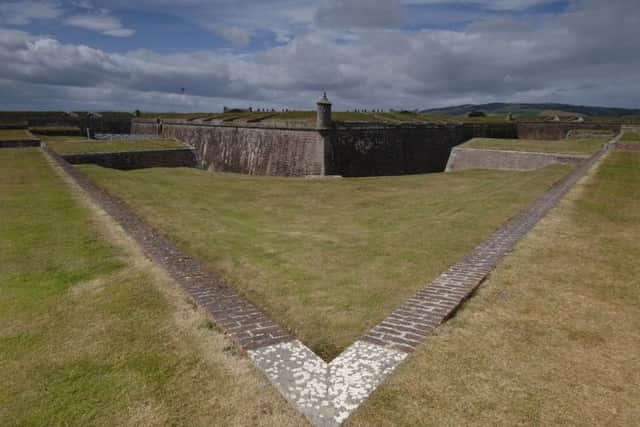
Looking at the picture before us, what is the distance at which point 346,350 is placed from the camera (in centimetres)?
478

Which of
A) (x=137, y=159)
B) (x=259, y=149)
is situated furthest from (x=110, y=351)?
(x=259, y=149)

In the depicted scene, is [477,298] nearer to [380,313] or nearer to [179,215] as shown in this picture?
[380,313]

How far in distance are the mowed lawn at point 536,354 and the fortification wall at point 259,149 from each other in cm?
2183

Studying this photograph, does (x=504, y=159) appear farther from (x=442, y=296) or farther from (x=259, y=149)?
(x=442, y=296)

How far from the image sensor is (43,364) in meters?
4.42

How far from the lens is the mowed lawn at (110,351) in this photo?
3699 millimetres

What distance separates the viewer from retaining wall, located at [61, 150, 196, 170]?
26.0 meters

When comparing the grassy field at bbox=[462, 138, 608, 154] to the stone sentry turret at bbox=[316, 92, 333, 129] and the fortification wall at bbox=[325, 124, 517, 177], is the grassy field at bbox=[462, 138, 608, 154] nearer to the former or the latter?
the fortification wall at bbox=[325, 124, 517, 177]

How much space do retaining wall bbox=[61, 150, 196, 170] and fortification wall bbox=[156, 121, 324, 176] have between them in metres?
3.46

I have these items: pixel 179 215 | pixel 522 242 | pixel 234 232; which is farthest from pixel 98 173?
pixel 522 242

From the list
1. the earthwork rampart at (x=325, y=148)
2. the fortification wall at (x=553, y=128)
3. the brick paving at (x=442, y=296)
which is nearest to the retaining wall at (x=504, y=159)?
the earthwork rampart at (x=325, y=148)

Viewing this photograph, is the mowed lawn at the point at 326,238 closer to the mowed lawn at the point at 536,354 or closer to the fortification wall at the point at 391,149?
the mowed lawn at the point at 536,354

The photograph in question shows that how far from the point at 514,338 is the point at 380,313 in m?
1.70

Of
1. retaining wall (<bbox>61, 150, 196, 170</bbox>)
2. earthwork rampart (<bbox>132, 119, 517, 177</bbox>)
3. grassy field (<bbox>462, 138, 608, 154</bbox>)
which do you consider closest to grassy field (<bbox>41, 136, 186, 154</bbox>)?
retaining wall (<bbox>61, 150, 196, 170</bbox>)
